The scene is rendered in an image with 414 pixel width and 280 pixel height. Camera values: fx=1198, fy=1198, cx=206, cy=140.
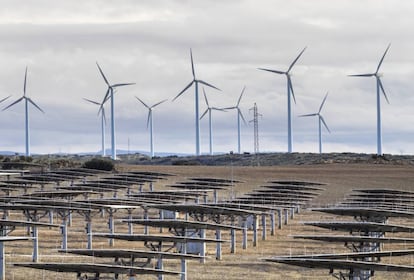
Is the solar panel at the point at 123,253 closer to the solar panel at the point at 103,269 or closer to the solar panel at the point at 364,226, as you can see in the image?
the solar panel at the point at 103,269

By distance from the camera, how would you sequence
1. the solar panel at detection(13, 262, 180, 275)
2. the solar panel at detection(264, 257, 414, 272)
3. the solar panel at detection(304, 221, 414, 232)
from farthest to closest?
the solar panel at detection(304, 221, 414, 232), the solar panel at detection(264, 257, 414, 272), the solar panel at detection(13, 262, 180, 275)

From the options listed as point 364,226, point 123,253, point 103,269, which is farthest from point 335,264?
point 364,226

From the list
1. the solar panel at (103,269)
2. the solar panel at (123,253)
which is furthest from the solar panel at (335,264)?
the solar panel at (103,269)

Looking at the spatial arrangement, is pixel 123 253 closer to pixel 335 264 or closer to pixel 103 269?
pixel 103 269

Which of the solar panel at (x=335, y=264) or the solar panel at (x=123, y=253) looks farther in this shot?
the solar panel at (x=123, y=253)

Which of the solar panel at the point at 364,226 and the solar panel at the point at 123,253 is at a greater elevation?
the solar panel at the point at 364,226

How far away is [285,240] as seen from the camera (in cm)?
10831

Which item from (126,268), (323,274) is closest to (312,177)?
(323,274)

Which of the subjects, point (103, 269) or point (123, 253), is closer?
point (103, 269)

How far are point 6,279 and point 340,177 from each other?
417 feet

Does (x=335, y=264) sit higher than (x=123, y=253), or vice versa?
(x=123, y=253)

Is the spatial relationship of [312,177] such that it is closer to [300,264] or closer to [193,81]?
[193,81]

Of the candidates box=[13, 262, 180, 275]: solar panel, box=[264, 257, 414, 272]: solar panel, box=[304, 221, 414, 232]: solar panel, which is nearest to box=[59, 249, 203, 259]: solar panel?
box=[13, 262, 180, 275]: solar panel

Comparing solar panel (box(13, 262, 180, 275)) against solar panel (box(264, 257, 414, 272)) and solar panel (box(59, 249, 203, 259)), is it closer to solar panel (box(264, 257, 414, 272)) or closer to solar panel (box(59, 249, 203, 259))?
solar panel (box(59, 249, 203, 259))
